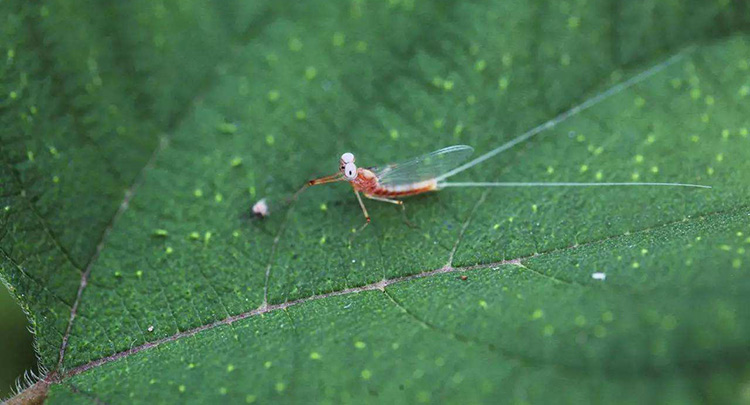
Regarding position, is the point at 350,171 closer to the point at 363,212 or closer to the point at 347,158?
the point at 347,158

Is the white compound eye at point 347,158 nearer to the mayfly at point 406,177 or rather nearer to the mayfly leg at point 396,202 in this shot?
the mayfly at point 406,177

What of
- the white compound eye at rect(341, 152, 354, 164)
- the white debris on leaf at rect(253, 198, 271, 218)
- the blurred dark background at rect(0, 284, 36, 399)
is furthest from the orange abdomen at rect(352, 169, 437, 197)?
the blurred dark background at rect(0, 284, 36, 399)

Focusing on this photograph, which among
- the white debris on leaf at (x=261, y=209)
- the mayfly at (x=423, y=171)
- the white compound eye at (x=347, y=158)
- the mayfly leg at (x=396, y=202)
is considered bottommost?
the mayfly leg at (x=396, y=202)

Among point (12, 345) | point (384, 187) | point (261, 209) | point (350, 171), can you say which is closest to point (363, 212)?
point (384, 187)

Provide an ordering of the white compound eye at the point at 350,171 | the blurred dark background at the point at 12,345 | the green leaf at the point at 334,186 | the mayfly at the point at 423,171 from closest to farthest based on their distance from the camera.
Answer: the green leaf at the point at 334,186, the blurred dark background at the point at 12,345, the white compound eye at the point at 350,171, the mayfly at the point at 423,171

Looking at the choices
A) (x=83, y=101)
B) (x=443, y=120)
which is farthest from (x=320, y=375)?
(x=83, y=101)

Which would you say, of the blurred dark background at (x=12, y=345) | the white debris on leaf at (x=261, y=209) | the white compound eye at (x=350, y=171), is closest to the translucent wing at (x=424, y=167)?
the white compound eye at (x=350, y=171)

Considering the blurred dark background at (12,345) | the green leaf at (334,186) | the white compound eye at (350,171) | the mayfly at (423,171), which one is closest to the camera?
the green leaf at (334,186)

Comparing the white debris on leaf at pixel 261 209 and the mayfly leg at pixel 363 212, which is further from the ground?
the white debris on leaf at pixel 261 209

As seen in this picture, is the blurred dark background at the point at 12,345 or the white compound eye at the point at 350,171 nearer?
the blurred dark background at the point at 12,345
